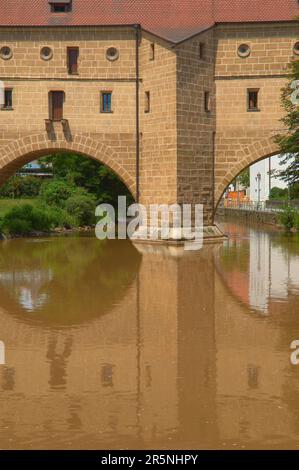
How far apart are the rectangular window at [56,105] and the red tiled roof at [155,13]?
2935 millimetres

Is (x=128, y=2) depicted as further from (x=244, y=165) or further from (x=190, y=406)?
(x=190, y=406)

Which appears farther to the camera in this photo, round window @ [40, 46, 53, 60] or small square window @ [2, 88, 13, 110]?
small square window @ [2, 88, 13, 110]

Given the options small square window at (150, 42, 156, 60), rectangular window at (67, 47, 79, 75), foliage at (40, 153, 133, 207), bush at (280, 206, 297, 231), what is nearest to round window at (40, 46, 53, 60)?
rectangular window at (67, 47, 79, 75)

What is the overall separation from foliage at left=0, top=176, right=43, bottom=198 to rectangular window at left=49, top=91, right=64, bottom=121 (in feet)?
61.2

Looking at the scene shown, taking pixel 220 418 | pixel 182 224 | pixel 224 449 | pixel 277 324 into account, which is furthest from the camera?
pixel 182 224

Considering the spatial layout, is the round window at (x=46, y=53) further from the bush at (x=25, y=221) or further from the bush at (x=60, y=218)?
the bush at (x=60, y=218)

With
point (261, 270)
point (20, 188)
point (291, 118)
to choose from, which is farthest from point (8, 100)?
point (20, 188)

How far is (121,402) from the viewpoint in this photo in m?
7.38

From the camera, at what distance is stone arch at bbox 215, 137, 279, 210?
29.1m

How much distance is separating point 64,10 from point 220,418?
26.4m

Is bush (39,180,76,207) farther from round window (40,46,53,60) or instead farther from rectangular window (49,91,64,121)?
round window (40,46,53,60)

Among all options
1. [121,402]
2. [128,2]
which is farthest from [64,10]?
[121,402]

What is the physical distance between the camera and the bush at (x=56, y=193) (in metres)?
40.6

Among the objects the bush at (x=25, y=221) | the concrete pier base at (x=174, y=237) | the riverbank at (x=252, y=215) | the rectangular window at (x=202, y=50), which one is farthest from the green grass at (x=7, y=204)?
the riverbank at (x=252, y=215)
